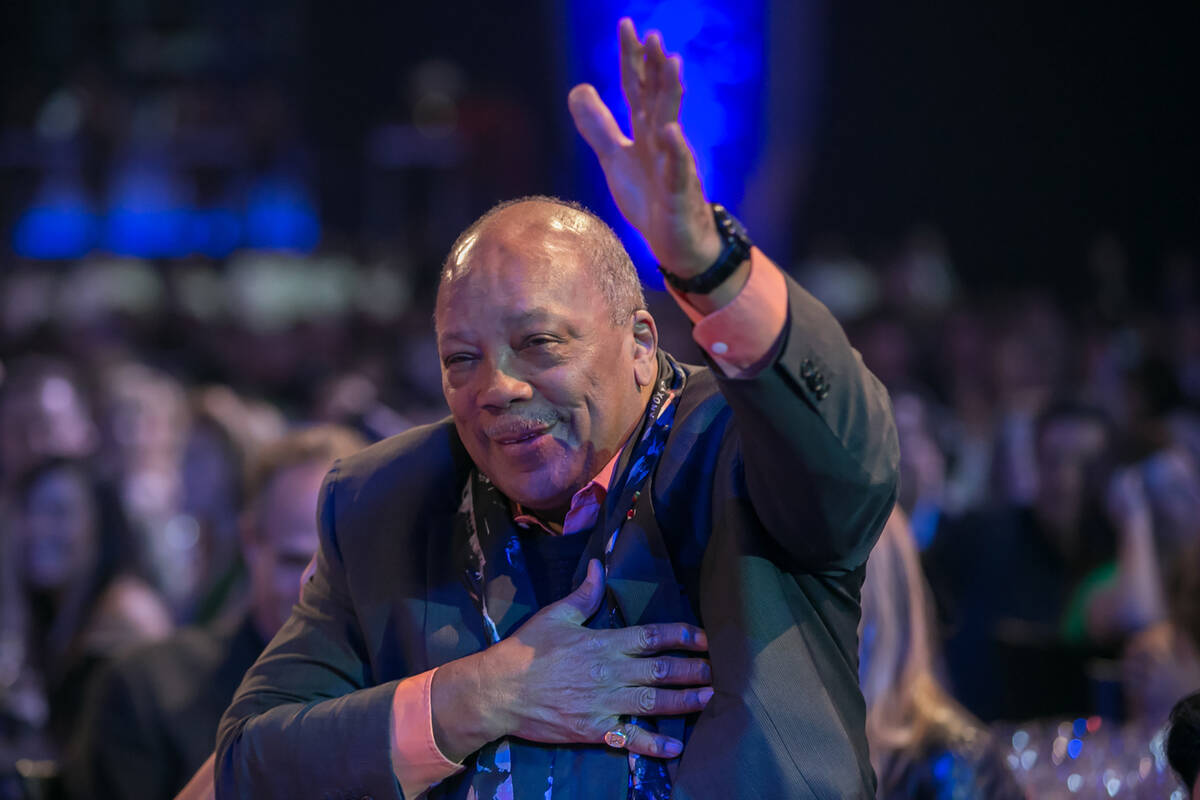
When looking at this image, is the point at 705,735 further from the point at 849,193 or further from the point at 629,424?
the point at 849,193

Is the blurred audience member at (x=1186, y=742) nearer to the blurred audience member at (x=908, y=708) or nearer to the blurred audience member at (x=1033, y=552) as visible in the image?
the blurred audience member at (x=908, y=708)

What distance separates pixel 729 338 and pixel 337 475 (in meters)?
0.84

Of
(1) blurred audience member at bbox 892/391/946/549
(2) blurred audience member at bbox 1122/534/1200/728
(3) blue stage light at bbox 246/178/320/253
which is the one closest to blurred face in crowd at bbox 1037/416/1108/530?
(1) blurred audience member at bbox 892/391/946/549

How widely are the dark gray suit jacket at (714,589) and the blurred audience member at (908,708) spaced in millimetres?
843

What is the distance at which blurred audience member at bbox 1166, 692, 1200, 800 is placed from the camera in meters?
2.03

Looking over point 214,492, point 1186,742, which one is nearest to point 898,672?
point 1186,742

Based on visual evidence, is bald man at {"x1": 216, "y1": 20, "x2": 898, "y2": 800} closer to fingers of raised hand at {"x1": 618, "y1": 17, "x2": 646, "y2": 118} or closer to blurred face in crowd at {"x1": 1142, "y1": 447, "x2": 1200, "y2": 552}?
fingers of raised hand at {"x1": 618, "y1": 17, "x2": 646, "y2": 118}

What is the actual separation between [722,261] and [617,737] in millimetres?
655

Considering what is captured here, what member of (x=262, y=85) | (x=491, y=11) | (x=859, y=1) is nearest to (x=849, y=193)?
(x=859, y=1)

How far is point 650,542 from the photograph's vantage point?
1.74 metres

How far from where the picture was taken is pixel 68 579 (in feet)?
14.3

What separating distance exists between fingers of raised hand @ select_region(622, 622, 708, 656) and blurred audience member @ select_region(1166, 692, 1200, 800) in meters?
0.93

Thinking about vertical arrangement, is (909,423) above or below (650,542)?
below

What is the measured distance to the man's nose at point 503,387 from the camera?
173 centimetres
